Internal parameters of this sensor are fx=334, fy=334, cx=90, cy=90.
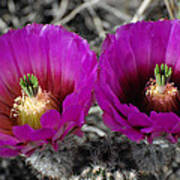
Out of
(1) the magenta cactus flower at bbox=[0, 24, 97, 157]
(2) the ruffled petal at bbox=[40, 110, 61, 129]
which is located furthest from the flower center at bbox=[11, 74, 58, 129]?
(2) the ruffled petal at bbox=[40, 110, 61, 129]

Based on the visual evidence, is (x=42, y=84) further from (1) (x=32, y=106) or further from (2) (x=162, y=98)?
(2) (x=162, y=98)

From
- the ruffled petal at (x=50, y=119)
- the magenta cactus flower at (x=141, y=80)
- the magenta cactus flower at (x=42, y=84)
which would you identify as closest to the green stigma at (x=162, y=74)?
the magenta cactus flower at (x=141, y=80)

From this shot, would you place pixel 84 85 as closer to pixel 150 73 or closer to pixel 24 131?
pixel 24 131

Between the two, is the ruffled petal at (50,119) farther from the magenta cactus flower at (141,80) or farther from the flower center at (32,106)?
the flower center at (32,106)

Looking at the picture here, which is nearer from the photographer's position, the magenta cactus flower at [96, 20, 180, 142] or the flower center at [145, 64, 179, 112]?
the magenta cactus flower at [96, 20, 180, 142]

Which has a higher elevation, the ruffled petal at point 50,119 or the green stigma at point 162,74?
the green stigma at point 162,74

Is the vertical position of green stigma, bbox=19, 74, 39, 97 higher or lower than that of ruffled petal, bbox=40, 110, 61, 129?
higher

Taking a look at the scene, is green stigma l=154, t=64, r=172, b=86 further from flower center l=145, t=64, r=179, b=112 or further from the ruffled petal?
the ruffled petal
